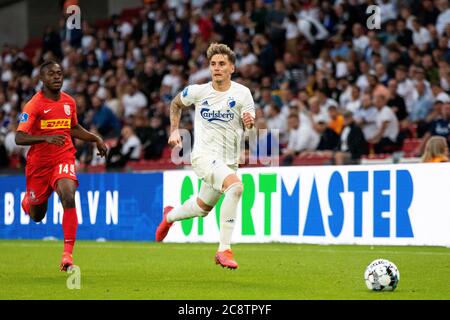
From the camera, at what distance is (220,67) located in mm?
11375

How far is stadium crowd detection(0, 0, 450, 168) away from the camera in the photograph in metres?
19.3

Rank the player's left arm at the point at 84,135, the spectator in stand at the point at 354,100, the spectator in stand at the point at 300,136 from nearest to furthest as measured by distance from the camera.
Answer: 1. the player's left arm at the point at 84,135
2. the spectator in stand at the point at 300,136
3. the spectator in stand at the point at 354,100

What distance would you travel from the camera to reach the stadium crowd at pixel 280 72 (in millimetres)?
19328

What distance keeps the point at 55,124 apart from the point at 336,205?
613 centimetres

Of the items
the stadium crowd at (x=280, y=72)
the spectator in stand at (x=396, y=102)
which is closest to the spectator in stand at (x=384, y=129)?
the stadium crowd at (x=280, y=72)

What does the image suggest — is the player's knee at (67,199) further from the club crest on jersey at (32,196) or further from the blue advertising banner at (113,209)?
the blue advertising banner at (113,209)

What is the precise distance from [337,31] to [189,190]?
648 cm

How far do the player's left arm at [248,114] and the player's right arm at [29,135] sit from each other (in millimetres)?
1975

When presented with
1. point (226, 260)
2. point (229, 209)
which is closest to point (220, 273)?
point (229, 209)

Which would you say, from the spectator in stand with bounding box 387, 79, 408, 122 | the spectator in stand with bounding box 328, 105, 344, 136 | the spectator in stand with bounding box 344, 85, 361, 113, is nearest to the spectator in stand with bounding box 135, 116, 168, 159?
the spectator in stand with bounding box 328, 105, 344, 136

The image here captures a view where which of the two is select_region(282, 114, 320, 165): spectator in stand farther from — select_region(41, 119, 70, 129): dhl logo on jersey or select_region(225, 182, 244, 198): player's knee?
select_region(225, 182, 244, 198): player's knee

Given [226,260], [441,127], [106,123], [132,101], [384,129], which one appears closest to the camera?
[226,260]

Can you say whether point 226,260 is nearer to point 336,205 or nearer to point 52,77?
point 52,77

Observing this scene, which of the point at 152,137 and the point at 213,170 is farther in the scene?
the point at 152,137
